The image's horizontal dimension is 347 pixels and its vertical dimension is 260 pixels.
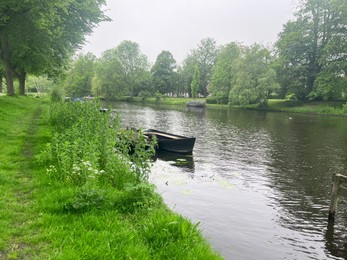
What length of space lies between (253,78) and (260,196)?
2364 inches

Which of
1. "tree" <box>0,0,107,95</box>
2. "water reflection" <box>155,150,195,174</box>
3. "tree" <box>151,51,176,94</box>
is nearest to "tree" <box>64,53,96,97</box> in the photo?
"tree" <box>151,51,176,94</box>

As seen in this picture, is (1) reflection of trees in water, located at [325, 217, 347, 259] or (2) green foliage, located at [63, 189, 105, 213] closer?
(2) green foliage, located at [63, 189, 105, 213]

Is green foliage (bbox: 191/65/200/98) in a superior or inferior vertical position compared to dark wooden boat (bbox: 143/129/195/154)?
superior

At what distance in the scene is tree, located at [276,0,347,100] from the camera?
209ft

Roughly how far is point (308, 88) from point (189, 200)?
6681 cm

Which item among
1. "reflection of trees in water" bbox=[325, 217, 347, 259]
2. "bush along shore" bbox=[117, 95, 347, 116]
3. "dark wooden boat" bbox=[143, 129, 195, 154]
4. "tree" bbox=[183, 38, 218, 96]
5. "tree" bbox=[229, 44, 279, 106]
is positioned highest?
"tree" bbox=[183, 38, 218, 96]

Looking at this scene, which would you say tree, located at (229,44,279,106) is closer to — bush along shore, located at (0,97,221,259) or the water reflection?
the water reflection

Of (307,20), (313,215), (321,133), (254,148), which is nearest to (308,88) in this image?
(307,20)

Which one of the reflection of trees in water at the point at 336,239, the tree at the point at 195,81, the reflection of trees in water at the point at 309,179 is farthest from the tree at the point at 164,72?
the reflection of trees in water at the point at 336,239

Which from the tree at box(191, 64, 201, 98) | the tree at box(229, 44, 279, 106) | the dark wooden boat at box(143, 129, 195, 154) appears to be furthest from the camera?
the tree at box(191, 64, 201, 98)

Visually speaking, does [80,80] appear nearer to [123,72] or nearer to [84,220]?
[123,72]

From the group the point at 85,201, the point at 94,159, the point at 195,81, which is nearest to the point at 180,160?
the point at 94,159

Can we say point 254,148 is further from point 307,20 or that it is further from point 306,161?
point 307,20

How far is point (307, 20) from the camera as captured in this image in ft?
235
